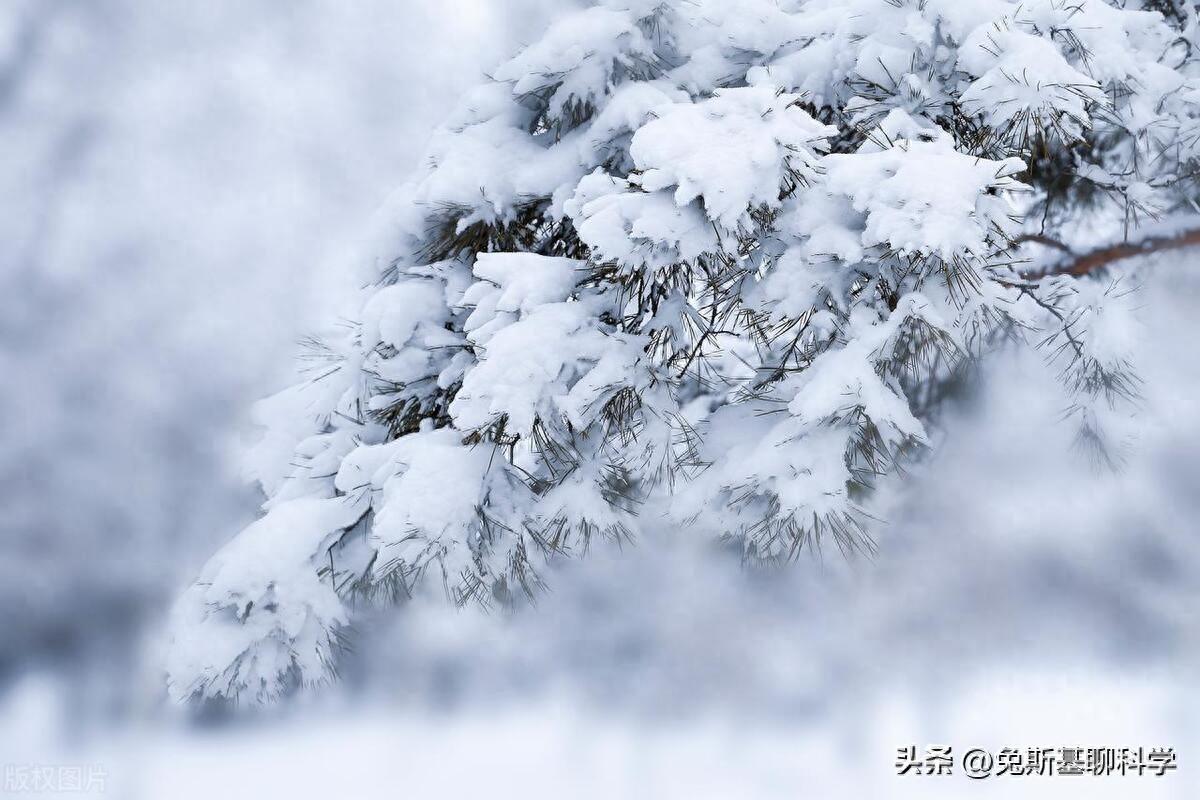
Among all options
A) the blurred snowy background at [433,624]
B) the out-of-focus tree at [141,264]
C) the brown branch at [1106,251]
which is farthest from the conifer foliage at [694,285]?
the out-of-focus tree at [141,264]

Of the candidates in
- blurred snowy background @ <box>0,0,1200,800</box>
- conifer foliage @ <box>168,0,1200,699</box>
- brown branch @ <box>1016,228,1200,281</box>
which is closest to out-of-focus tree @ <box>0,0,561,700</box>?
blurred snowy background @ <box>0,0,1200,800</box>

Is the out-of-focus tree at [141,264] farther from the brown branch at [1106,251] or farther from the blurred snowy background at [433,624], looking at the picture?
the brown branch at [1106,251]

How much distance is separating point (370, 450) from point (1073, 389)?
154cm

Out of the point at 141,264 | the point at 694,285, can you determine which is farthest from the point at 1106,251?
the point at 141,264

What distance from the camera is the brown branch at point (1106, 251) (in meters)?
1.78

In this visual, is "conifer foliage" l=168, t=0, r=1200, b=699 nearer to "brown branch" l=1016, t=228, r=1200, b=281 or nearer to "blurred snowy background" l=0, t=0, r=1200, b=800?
"brown branch" l=1016, t=228, r=1200, b=281

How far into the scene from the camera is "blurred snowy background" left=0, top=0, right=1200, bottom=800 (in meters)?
4.95

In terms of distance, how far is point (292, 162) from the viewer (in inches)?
301

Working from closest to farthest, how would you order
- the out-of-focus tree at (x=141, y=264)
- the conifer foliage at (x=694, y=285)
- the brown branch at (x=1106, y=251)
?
the conifer foliage at (x=694, y=285)
the brown branch at (x=1106, y=251)
the out-of-focus tree at (x=141, y=264)

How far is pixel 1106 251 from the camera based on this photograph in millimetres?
1850

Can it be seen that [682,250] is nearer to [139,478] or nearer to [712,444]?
[712,444]

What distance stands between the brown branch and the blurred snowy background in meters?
2.32

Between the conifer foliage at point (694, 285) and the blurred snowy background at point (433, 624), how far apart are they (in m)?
2.62

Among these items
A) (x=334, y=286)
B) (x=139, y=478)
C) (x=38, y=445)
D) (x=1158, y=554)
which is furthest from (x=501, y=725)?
(x=334, y=286)
